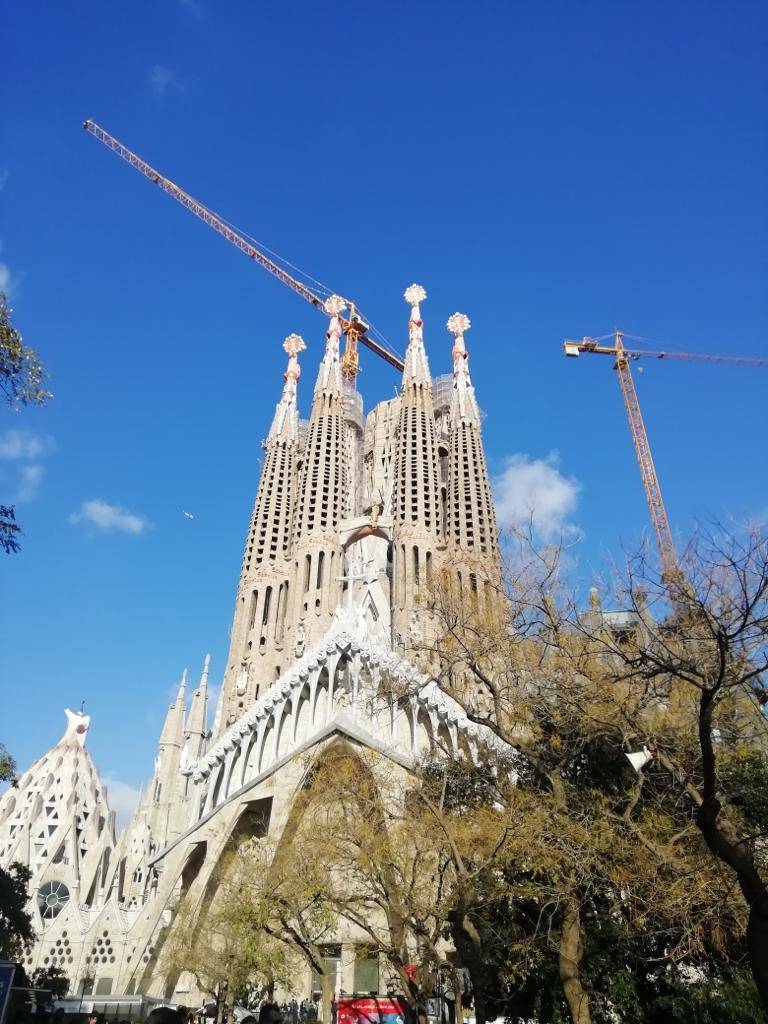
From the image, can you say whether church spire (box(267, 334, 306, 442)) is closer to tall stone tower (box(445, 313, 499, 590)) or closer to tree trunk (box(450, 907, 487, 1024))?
tall stone tower (box(445, 313, 499, 590))

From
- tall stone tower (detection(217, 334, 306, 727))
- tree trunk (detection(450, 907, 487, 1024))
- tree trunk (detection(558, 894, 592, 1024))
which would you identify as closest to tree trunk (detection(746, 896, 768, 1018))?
tree trunk (detection(558, 894, 592, 1024))

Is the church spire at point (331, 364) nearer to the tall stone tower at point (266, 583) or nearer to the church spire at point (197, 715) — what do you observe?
the tall stone tower at point (266, 583)

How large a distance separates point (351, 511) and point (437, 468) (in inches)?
271

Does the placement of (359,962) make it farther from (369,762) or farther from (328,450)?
(328,450)

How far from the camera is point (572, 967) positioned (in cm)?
946

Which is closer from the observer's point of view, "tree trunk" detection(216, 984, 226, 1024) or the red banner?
the red banner

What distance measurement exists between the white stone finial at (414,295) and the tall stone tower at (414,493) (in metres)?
5.95

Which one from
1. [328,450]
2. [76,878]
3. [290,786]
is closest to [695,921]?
[290,786]

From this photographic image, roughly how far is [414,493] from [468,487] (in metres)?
3.55

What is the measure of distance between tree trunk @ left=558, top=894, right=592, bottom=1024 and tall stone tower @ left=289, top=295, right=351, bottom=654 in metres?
31.2

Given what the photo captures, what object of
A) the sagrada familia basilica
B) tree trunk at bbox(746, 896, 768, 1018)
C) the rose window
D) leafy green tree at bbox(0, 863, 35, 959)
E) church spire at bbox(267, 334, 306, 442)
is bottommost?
tree trunk at bbox(746, 896, 768, 1018)

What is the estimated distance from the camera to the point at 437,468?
48375 millimetres

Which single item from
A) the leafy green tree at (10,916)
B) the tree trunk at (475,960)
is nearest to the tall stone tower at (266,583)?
the leafy green tree at (10,916)

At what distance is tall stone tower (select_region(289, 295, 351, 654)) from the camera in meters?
42.3
